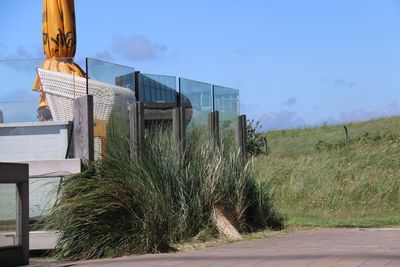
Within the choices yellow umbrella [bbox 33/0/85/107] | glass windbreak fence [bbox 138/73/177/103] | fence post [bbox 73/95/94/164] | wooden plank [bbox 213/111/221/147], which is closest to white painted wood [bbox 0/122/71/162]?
fence post [bbox 73/95/94/164]

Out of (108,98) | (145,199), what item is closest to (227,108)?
(108,98)

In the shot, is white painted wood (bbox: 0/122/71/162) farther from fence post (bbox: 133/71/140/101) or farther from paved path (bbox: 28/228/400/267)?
paved path (bbox: 28/228/400/267)

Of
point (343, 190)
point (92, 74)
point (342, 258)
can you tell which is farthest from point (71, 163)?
point (343, 190)

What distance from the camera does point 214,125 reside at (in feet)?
49.9

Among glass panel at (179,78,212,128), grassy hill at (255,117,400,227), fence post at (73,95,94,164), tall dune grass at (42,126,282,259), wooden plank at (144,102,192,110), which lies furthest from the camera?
grassy hill at (255,117,400,227)

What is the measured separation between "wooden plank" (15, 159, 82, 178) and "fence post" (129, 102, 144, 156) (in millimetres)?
1169

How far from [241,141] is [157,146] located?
4091 mm

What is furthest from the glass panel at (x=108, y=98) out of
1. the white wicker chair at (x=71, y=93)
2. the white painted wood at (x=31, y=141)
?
the white painted wood at (x=31, y=141)

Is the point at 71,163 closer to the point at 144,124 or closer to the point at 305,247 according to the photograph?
the point at 144,124

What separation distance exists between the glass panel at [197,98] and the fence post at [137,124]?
7.14 ft

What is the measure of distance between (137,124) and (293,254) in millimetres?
4579

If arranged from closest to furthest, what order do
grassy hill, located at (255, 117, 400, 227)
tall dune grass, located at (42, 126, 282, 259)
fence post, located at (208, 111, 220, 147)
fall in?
tall dune grass, located at (42, 126, 282, 259), fence post, located at (208, 111, 220, 147), grassy hill, located at (255, 117, 400, 227)

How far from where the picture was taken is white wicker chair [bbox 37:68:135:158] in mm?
13352

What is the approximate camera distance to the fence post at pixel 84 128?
12555mm
